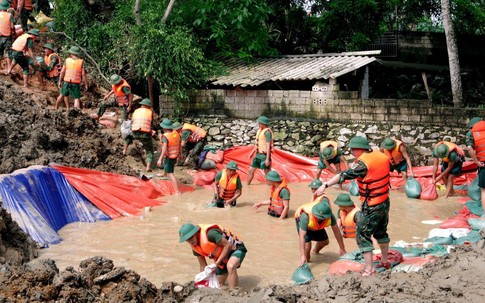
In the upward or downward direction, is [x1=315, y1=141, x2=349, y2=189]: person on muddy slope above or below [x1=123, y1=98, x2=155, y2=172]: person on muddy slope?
below

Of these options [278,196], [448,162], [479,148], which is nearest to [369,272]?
[278,196]

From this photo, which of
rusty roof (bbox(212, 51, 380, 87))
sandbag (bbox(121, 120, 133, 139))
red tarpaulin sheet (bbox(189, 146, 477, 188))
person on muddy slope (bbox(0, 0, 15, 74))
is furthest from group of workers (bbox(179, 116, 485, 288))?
person on muddy slope (bbox(0, 0, 15, 74))

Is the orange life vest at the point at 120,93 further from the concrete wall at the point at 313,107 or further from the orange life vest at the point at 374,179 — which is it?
the orange life vest at the point at 374,179

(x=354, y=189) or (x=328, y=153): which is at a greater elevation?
(x=328, y=153)

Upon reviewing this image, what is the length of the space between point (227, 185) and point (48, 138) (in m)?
3.51

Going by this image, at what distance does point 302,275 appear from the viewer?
22.3 feet

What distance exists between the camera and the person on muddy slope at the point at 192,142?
1262 centimetres

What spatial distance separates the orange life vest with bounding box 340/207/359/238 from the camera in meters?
7.72

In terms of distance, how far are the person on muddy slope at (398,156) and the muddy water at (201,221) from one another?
0.51 metres

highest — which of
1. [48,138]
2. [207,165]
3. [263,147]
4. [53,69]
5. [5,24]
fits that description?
[5,24]

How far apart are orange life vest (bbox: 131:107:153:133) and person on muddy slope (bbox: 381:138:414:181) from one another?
4.83 m

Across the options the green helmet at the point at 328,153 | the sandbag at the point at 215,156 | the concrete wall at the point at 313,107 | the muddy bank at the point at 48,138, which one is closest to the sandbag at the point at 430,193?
the green helmet at the point at 328,153

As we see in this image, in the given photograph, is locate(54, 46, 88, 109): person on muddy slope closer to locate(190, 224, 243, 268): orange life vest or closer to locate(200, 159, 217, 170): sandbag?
locate(200, 159, 217, 170): sandbag

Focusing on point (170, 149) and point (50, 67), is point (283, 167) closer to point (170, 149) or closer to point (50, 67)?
point (170, 149)
